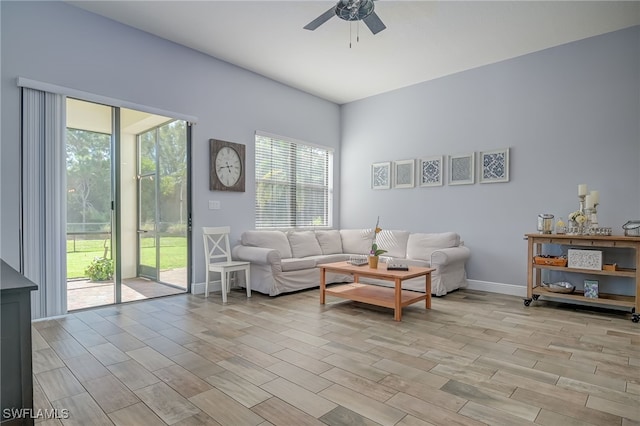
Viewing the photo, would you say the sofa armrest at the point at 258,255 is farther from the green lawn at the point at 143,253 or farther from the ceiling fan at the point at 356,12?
the ceiling fan at the point at 356,12

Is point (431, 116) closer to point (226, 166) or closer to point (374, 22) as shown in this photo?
point (374, 22)

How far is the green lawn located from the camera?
3943 millimetres

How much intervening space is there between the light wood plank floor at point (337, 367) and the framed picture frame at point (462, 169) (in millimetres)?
2052

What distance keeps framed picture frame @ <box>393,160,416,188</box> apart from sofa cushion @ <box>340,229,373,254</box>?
36.9 inches

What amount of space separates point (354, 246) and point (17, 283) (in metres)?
4.94

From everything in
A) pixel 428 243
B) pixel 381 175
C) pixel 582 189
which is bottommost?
pixel 428 243

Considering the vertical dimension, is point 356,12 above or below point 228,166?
above

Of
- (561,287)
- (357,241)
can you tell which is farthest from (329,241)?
(561,287)

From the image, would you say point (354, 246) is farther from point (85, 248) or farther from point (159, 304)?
point (85, 248)

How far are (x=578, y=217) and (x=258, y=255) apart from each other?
12.3ft

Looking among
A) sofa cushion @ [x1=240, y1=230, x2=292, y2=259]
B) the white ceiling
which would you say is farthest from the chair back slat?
the white ceiling

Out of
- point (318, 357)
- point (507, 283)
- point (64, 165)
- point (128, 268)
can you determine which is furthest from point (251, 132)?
point (507, 283)

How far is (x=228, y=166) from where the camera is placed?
16.4ft

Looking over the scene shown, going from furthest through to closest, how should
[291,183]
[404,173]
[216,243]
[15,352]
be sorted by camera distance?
1. [291,183]
2. [404,173]
3. [216,243]
4. [15,352]
